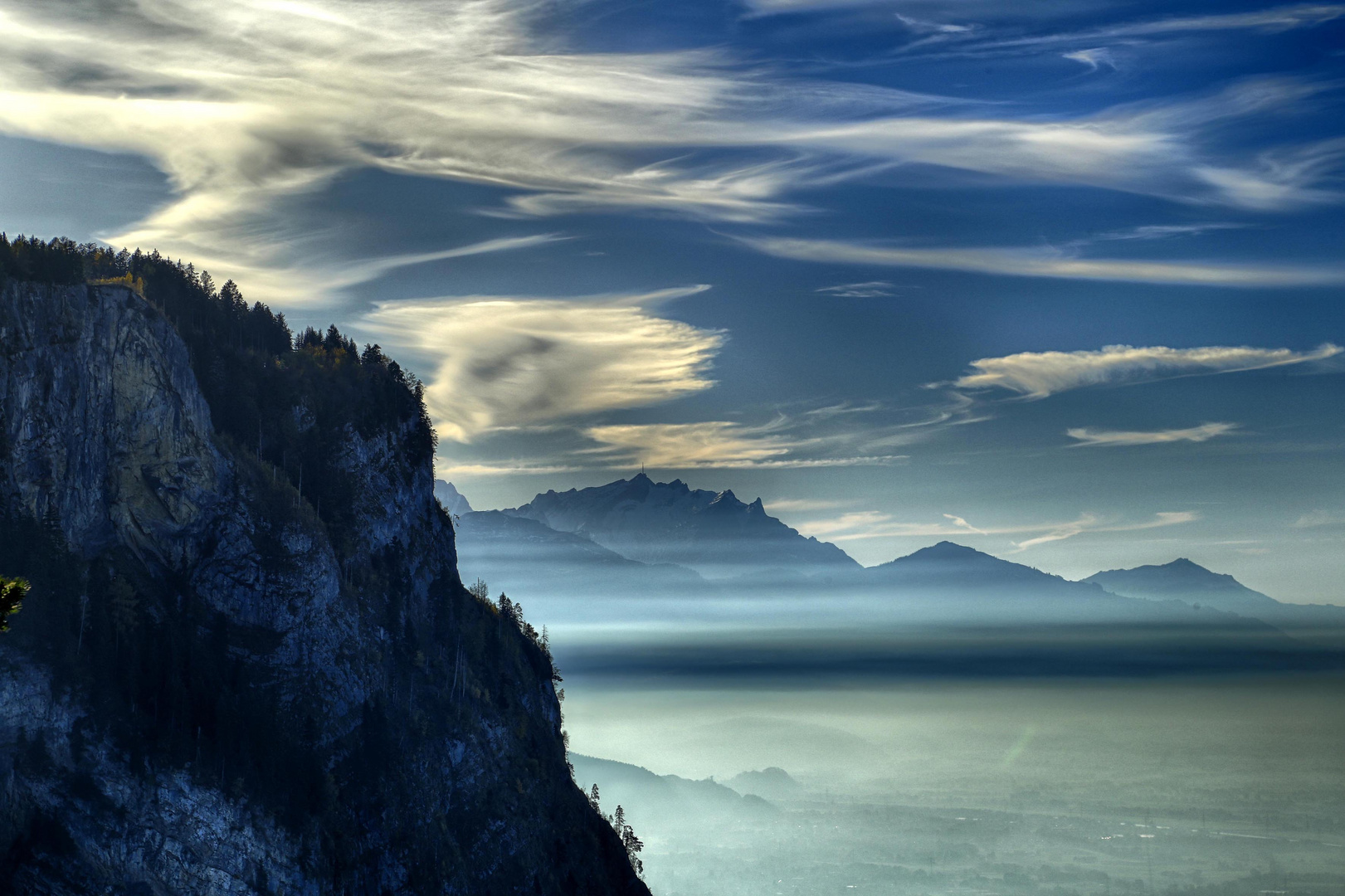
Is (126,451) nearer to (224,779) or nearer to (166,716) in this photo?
(166,716)

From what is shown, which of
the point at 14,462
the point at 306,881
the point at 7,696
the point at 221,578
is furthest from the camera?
the point at 221,578

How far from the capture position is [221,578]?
195375 mm

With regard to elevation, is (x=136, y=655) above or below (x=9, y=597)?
below

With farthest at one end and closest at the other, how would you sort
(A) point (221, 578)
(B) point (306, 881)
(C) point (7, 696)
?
(A) point (221, 578), (B) point (306, 881), (C) point (7, 696)

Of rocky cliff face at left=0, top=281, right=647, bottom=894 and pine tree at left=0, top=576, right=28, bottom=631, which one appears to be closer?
pine tree at left=0, top=576, right=28, bottom=631

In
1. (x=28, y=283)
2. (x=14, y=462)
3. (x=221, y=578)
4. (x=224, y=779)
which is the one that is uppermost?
(x=28, y=283)

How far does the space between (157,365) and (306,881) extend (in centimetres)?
8950

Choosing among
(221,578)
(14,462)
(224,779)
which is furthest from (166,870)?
(14,462)

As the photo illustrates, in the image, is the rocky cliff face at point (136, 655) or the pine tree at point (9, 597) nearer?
the pine tree at point (9, 597)

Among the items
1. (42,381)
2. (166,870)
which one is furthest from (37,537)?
(166,870)

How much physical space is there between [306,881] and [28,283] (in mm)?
105690

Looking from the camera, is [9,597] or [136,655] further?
[136,655]

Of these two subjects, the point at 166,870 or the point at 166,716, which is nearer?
the point at 166,870

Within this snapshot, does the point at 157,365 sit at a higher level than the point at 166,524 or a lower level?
higher
